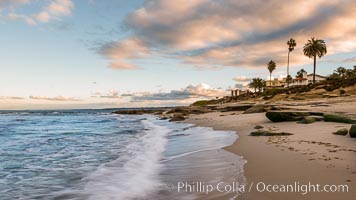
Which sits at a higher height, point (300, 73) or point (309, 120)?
point (300, 73)

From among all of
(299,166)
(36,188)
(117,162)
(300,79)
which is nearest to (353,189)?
(299,166)

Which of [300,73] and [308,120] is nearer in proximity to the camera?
[308,120]

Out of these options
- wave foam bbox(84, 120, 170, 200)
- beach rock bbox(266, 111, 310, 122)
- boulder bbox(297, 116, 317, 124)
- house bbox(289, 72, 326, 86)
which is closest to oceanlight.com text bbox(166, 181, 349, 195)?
wave foam bbox(84, 120, 170, 200)

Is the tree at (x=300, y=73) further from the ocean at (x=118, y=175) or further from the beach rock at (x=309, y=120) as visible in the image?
the ocean at (x=118, y=175)

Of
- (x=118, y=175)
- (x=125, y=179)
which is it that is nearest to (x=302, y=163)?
(x=125, y=179)

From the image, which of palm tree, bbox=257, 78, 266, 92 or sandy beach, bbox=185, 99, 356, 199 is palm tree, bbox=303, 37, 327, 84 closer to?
palm tree, bbox=257, 78, 266, 92

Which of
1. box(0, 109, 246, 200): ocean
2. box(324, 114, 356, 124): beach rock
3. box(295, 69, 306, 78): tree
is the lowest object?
box(0, 109, 246, 200): ocean

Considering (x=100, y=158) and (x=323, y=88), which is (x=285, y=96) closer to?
(x=323, y=88)

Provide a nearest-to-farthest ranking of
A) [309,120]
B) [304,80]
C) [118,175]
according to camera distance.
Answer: [118,175] < [309,120] < [304,80]

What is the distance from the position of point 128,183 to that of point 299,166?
411cm

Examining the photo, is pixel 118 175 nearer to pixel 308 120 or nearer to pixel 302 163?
pixel 302 163

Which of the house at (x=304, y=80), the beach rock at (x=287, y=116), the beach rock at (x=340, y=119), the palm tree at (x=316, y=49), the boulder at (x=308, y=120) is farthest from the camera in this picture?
the house at (x=304, y=80)

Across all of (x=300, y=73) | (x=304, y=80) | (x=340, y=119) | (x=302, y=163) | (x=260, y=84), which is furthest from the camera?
(x=260, y=84)

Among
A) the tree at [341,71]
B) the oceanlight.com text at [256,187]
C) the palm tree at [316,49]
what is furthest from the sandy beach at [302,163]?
the tree at [341,71]
